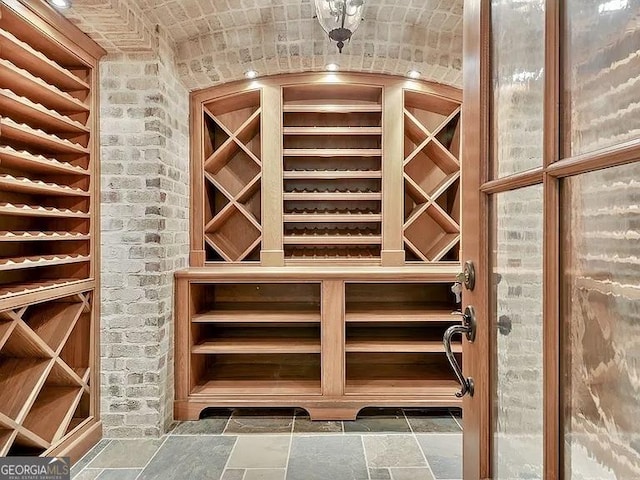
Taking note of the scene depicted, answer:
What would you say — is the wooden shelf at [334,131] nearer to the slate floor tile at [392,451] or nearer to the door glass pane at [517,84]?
the slate floor tile at [392,451]

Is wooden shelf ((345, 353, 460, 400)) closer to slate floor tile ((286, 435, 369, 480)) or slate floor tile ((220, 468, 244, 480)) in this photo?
slate floor tile ((286, 435, 369, 480))

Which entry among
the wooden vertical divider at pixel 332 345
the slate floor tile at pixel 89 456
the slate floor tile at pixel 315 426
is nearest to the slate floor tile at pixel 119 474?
the slate floor tile at pixel 89 456

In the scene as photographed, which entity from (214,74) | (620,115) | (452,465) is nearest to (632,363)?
(620,115)

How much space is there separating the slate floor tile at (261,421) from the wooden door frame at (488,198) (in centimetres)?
190

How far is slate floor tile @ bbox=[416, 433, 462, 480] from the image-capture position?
2.29 meters

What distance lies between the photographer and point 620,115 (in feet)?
1.86

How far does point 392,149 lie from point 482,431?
8.40ft

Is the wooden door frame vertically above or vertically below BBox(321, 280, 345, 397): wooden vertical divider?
above

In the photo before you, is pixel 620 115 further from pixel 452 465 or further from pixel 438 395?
pixel 438 395

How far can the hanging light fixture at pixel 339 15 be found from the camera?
2129 millimetres

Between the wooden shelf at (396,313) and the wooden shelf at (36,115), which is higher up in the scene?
the wooden shelf at (36,115)

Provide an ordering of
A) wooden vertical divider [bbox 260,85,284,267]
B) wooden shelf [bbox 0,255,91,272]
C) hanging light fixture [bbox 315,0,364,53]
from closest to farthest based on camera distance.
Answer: wooden shelf [bbox 0,255,91,272], hanging light fixture [bbox 315,0,364,53], wooden vertical divider [bbox 260,85,284,267]

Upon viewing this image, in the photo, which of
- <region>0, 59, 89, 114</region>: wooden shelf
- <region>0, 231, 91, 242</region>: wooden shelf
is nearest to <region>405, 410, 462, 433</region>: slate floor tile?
<region>0, 231, 91, 242</region>: wooden shelf

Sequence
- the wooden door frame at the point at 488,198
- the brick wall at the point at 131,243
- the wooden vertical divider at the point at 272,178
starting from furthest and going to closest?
the wooden vertical divider at the point at 272,178
the brick wall at the point at 131,243
the wooden door frame at the point at 488,198
